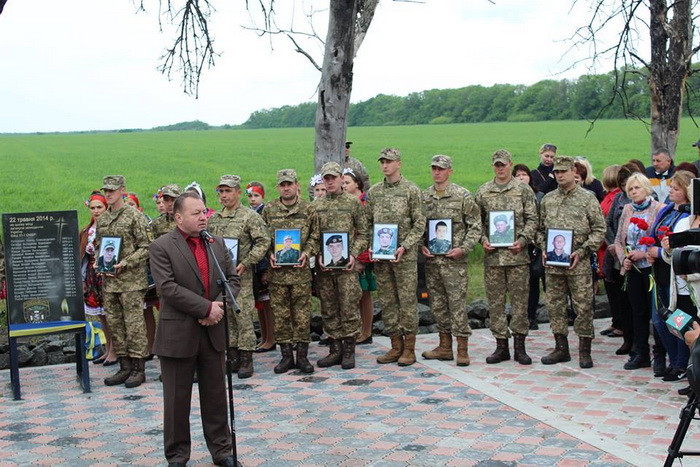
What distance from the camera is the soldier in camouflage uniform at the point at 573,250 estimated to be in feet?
31.3

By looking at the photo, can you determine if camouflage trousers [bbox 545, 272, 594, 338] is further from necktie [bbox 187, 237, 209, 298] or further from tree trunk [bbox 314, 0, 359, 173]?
tree trunk [bbox 314, 0, 359, 173]

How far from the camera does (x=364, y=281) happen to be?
36.2 ft

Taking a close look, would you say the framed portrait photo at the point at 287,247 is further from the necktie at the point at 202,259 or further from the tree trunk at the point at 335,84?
the tree trunk at the point at 335,84

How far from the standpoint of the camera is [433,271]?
1005 cm

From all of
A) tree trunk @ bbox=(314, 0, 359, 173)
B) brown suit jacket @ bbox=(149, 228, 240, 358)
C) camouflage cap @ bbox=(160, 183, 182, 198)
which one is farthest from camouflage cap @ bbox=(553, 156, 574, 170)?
brown suit jacket @ bbox=(149, 228, 240, 358)

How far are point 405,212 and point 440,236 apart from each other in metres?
0.46

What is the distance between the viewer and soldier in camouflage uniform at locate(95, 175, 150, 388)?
968 cm

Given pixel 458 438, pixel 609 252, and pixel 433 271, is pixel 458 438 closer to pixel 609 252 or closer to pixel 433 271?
pixel 433 271

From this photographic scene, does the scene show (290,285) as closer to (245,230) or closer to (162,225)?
(245,230)

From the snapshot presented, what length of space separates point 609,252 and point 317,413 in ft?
13.4

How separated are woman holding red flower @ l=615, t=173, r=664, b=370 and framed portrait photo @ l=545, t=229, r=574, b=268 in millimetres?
572

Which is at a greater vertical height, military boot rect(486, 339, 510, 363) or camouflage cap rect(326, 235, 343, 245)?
camouflage cap rect(326, 235, 343, 245)

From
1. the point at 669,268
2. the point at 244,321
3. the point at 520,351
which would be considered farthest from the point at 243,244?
the point at 669,268

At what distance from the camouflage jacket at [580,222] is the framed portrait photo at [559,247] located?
5 cm
